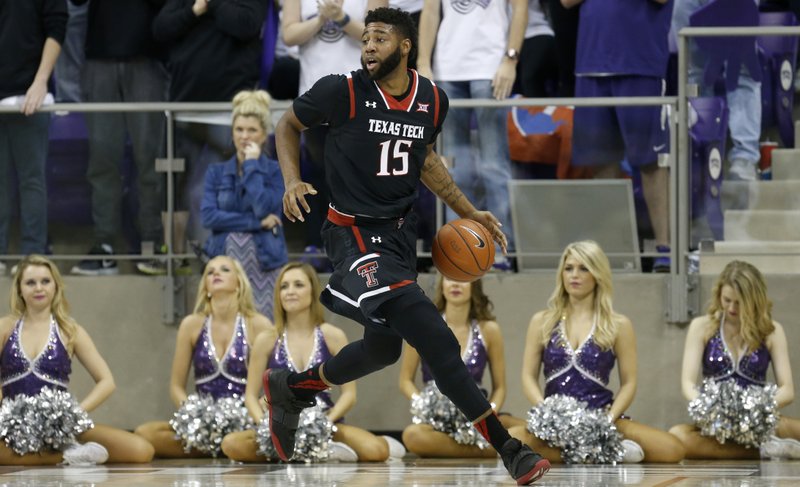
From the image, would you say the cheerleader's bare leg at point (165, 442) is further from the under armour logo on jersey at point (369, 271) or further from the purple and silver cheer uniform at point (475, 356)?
the under armour logo on jersey at point (369, 271)

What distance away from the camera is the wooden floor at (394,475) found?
7016mm

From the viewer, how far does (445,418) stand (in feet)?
30.4

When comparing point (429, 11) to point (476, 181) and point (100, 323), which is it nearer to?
point (476, 181)

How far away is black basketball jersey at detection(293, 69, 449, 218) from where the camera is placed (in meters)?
6.77

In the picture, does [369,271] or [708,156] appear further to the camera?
[708,156]

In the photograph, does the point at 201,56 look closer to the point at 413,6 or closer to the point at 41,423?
the point at 413,6

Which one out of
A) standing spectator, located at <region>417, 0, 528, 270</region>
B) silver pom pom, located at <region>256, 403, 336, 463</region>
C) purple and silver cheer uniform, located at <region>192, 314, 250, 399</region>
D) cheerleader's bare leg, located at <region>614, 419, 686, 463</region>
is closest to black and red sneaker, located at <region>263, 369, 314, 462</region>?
silver pom pom, located at <region>256, 403, 336, 463</region>

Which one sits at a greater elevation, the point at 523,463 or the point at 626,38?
the point at 626,38

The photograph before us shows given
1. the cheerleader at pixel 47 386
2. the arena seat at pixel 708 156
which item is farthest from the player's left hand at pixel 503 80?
the cheerleader at pixel 47 386

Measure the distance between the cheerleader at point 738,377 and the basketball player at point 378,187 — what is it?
2975 mm

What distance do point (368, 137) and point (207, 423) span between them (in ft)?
10.8

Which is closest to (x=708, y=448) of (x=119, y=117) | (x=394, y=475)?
(x=394, y=475)

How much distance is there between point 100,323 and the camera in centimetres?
1061

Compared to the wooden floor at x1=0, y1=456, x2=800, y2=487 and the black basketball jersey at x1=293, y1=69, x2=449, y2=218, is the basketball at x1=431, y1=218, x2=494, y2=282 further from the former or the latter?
the wooden floor at x1=0, y1=456, x2=800, y2=487
